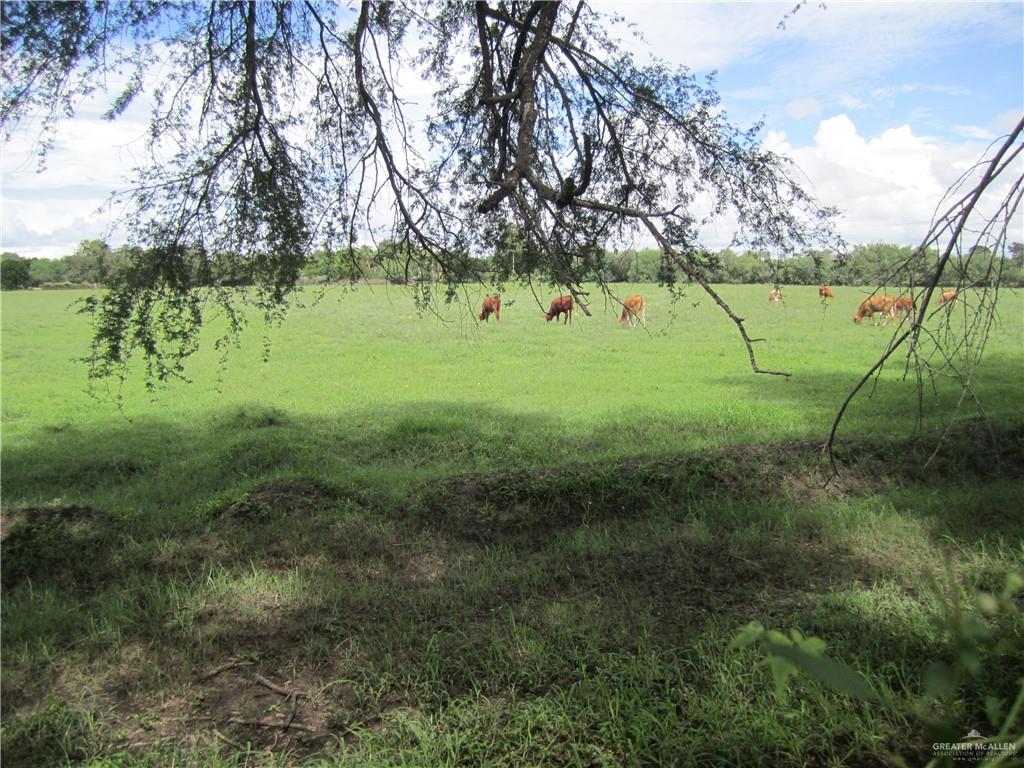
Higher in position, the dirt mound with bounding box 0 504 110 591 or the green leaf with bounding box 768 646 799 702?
the green leaf with bounding box 768 646 799 702

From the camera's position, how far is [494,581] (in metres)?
4.91

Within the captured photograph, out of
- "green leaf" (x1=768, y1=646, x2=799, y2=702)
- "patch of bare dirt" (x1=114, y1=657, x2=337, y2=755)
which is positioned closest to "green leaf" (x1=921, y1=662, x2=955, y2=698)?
"green leaf" (x1=768, y1=646, x2=799, y2=702)

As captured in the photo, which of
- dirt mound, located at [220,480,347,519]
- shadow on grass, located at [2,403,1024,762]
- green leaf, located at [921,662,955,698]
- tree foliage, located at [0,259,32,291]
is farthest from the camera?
tree foliage, located at [0,259,32,291]

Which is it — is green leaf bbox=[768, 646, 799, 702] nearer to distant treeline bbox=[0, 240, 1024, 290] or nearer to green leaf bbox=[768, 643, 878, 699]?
green leaf bbox=[768, 643, 878, 699]

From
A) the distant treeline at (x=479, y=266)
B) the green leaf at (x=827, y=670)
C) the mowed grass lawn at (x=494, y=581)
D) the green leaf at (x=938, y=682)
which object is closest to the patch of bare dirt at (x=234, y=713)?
the mowed grass lawn at (x=494, y=581)

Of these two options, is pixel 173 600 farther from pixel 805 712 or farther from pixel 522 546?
pixel 805 712

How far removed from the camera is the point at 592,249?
7.05m

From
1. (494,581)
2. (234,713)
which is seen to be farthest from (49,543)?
(494,581)

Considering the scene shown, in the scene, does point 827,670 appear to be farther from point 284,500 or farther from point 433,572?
point 284,500

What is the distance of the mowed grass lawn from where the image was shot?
3254mm

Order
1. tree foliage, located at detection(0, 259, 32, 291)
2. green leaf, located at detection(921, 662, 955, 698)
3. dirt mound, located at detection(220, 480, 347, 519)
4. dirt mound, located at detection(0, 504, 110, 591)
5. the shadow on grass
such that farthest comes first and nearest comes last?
tree foliage, located at detection(0, 259, 32, 291) < dirt mound, located at detection(220, 480, 347, 519) < dirt mound, located at detection(0, 504, 110, 591) < the shadow on grass < green leaf, located at detection(921, 662, 955, 698)

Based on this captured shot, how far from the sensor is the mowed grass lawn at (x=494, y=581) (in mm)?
3254

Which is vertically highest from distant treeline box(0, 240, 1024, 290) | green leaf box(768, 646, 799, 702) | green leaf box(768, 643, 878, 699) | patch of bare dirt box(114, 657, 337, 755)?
distant treeline box(0, 240, 1024, 290)

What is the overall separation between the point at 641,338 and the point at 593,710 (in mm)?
19594
